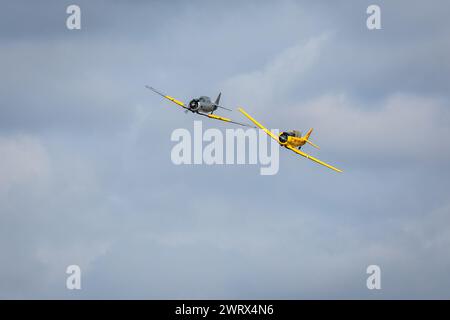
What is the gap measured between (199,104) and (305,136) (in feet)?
60.9

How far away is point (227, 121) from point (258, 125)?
709 inches
